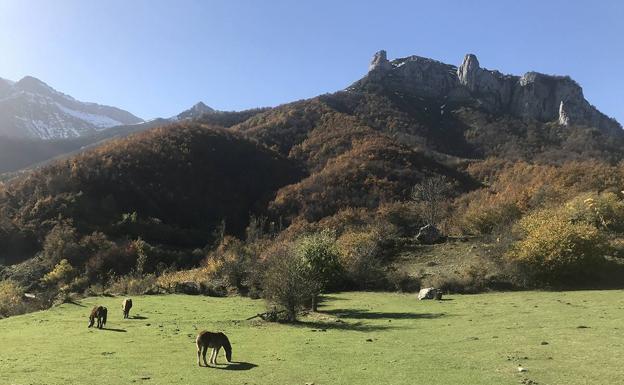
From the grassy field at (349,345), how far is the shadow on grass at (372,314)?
129mm

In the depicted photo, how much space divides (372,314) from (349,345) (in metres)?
11.7

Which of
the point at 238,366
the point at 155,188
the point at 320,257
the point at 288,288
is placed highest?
the point at 155,188

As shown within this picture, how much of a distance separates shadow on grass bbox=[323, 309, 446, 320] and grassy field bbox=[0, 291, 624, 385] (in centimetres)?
13

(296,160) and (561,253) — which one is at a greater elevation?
(296,160)

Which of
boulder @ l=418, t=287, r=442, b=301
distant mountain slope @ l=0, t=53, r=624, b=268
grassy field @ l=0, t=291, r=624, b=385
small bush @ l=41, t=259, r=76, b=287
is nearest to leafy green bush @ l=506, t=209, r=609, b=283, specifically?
grassy field @ l=0, t=291, r=624, b=385

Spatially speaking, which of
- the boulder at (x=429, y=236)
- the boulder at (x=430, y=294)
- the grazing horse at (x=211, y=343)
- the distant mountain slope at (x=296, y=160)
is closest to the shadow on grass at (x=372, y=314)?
the boulder at (x=430, y=294)

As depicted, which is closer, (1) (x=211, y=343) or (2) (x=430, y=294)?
(1) (x=211, y=343)

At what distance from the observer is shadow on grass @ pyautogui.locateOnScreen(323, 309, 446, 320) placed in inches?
1182

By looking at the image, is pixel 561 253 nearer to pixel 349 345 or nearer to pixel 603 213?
pixel 603 213

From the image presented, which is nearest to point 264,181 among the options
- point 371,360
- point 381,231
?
point 381,231

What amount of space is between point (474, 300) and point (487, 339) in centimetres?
1748

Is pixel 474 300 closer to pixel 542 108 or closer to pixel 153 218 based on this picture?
pixel 153 218

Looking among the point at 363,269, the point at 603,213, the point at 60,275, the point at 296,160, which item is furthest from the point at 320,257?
the point at 296,160

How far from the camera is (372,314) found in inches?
1265
